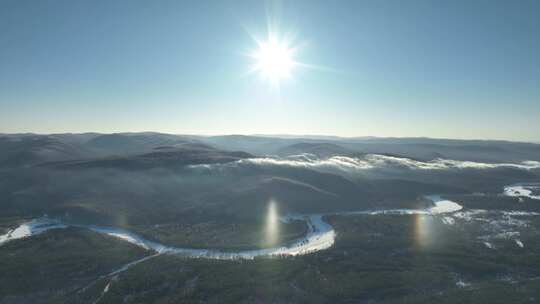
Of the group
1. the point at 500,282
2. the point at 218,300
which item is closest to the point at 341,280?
the point at 218,300

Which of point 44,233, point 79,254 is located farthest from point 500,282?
point 44,233

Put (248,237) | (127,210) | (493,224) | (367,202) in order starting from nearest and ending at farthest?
1. (248,237)
2. (493,224)
3. (127,210)
4. (367,202)

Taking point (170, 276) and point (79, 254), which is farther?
point (79, 254)

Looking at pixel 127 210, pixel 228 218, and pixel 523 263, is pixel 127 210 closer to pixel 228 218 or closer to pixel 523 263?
pixel 228 218

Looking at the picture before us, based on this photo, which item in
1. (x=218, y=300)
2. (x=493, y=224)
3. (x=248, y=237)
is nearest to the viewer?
(x=218, y=300)

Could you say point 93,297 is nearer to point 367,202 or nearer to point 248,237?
point 248,237

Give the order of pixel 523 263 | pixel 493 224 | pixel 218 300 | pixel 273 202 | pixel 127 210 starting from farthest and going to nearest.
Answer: pixel 273 202 < pixel 127 210 < pixel 493 224 < pixel 523 263 < pixel 218 300

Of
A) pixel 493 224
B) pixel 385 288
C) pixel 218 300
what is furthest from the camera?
pixel 493 224

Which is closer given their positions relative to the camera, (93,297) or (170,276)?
(93,297)
